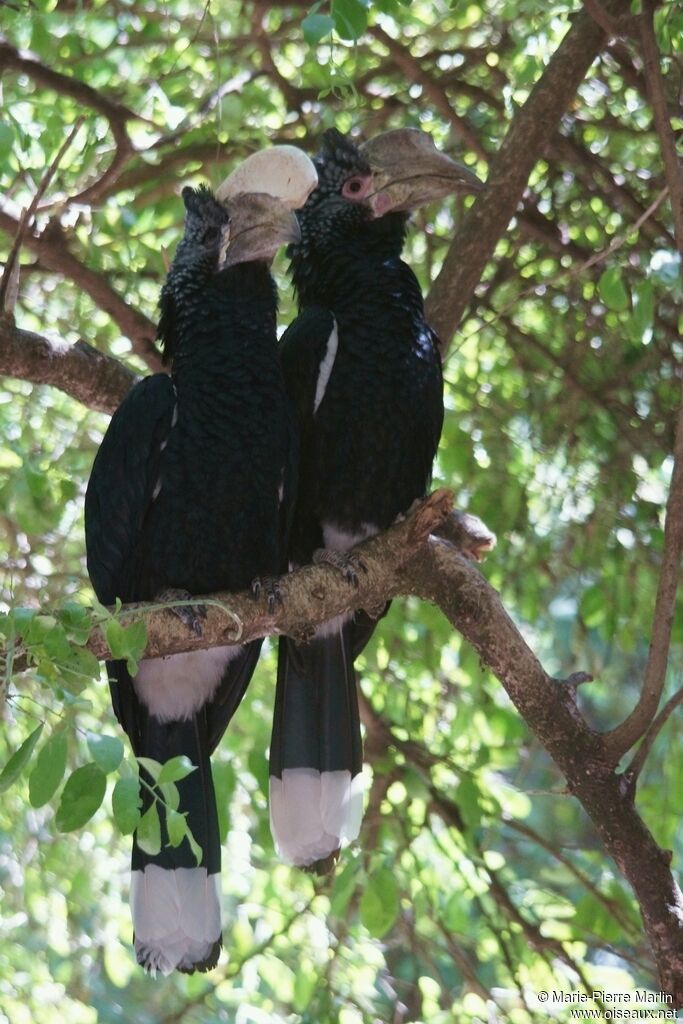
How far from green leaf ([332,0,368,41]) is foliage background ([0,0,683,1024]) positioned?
1085 millimetres

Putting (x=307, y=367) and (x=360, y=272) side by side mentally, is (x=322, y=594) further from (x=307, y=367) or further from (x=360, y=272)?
(x=360, y=272)

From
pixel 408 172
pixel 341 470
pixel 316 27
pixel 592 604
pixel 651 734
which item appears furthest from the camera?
pixel 592 604

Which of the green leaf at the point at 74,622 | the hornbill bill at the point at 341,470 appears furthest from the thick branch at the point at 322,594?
the green leaf at the point at 74,622

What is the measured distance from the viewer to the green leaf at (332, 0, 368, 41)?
7.95 feet

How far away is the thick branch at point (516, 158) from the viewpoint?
11.3 ft

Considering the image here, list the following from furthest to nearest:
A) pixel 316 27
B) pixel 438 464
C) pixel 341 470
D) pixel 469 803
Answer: pixel 438 464
pixel 469 803
pixel 341 470
pixel 316 27

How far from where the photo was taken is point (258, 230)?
3.26 m

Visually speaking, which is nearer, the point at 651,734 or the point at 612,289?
the point at 651,734

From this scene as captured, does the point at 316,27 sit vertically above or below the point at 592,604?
above

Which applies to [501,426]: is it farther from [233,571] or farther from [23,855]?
[23,855]

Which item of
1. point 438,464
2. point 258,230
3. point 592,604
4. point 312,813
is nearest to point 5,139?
point 258,230

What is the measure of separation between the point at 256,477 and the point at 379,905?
1069 mm

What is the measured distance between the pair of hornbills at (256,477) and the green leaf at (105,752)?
125 centimetres

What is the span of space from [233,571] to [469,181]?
1306 millimetres
